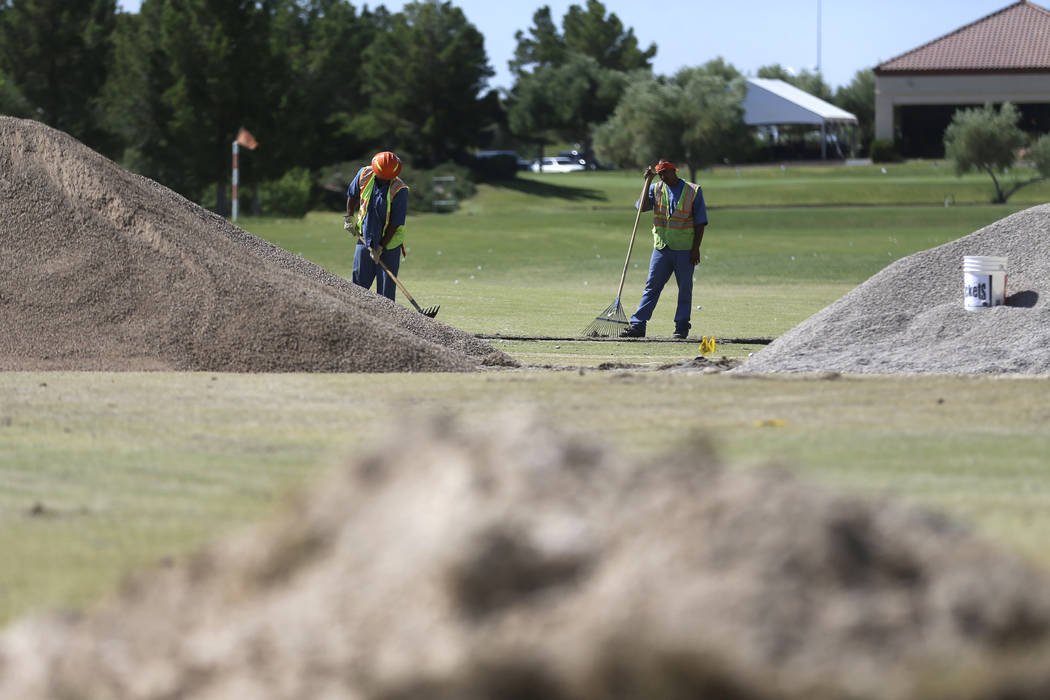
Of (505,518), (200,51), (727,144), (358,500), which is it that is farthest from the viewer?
(727,144)

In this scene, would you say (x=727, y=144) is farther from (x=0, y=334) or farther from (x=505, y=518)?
(x=505, y=518)

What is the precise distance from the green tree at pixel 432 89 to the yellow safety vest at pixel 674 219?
5828cm

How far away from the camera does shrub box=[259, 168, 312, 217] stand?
61625 millimetres

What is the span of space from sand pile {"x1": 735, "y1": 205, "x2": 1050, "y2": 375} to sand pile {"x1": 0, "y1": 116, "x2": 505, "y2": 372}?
2.87 metres

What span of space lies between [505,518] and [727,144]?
6308cm

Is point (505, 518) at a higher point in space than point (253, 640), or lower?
higher

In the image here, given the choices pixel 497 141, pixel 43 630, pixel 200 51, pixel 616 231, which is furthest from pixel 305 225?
pixel 497 141

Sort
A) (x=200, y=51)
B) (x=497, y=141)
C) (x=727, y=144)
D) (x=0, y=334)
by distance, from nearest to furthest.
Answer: (x=0, y=334) → (x=200, y=51) → (x=727, y=144) → (x=497, y=141)

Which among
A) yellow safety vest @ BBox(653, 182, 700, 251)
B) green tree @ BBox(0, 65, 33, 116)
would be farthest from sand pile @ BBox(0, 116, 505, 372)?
green tree @ BBox(0, 65, 33, 116)

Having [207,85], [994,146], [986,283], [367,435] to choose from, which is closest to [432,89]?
[207,85]

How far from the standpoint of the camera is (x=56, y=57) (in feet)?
196

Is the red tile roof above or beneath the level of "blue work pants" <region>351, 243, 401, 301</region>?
above

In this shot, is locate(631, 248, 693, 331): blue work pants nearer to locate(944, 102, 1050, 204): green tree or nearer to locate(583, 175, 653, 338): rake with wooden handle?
locate(583, 175, 653, 338): rake with wooden handle

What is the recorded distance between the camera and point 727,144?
65312mm
